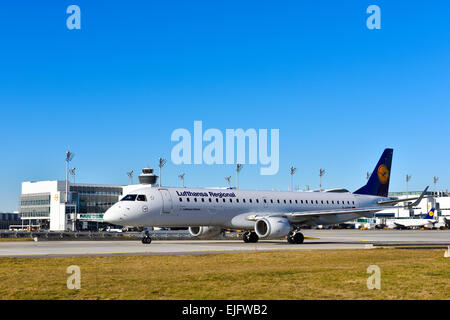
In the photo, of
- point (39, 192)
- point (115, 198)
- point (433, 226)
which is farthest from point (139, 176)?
point (433, 226)

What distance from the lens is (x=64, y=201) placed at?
152 metres

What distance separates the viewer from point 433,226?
12850 centimetres

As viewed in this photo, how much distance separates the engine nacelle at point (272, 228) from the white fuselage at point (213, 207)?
4.75 ft

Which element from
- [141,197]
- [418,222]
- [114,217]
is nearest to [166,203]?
[141,197]

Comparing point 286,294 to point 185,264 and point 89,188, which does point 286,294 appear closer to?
point 185,264

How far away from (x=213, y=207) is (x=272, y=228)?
Result: 200 inches

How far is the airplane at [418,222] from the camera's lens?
126938mm

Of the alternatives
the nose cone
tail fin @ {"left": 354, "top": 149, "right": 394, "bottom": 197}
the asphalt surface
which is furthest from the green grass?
tail fin @ {"left": 354, "top": 149, "right": 394, "bottom": 197}

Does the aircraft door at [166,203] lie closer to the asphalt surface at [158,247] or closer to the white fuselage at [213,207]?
the white fuselage at [213,207]

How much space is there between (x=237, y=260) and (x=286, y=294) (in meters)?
12.4

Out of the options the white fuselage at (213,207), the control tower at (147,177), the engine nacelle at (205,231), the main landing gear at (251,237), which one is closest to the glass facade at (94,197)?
the control tower at (147,177)

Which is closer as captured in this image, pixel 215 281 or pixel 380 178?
pixel 215 281

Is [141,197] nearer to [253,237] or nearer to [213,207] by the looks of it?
[213,207]

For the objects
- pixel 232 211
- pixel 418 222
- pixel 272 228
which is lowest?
pixel 418 222
